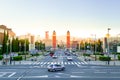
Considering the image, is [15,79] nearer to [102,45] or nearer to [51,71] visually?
[51,71]

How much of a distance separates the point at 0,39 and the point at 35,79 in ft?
314

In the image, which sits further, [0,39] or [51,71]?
[0,39]

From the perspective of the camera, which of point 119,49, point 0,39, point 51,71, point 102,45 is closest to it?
point 51,71

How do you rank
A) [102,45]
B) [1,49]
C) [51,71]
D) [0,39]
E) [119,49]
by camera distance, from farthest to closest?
[102,45], [0,39], [1,49], [119,49], [51,71]

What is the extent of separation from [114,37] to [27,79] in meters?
143

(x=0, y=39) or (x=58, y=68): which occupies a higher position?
(x=0, y=39)

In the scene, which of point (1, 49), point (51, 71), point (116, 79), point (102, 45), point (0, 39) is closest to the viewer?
point (116, 79)

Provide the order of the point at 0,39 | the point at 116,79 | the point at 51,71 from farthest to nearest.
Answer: the point at 0,39
the point at 51,71
the point at 116,79

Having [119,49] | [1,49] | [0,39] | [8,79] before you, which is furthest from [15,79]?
[0,39]

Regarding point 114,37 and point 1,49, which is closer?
point 1,49

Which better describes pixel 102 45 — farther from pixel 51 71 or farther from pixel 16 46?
pixel 51 71

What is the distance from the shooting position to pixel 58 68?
40.7 meters

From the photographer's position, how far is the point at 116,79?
28859 mm

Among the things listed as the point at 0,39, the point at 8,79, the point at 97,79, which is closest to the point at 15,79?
the point at 8,79
